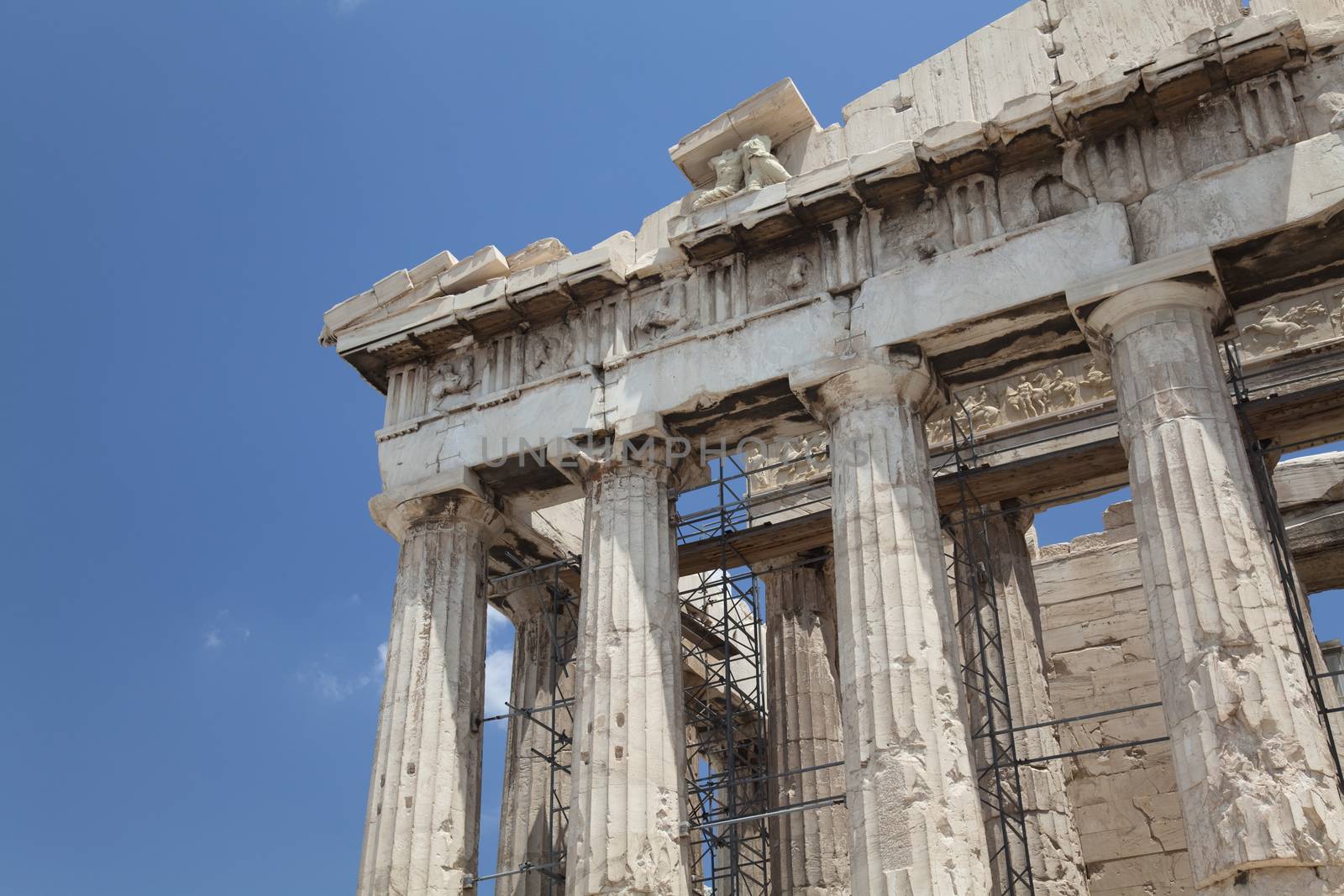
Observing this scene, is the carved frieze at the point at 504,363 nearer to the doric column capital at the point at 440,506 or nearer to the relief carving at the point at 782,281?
the doric column capital at the point at 440,506

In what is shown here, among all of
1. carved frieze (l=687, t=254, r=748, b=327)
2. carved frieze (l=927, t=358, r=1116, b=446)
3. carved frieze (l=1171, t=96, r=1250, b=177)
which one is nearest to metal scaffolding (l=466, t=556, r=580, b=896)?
carved frieze (l=687, t=254, r=748, b=327)

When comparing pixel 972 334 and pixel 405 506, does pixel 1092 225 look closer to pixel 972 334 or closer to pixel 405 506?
pixel 972 334

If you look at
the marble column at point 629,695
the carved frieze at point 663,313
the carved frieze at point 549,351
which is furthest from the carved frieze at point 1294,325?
the carved frieze at point 549,351

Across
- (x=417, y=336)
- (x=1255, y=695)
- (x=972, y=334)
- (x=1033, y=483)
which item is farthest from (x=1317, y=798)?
(x=417, y=336)

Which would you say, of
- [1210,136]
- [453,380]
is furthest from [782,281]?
A: [1210,136]

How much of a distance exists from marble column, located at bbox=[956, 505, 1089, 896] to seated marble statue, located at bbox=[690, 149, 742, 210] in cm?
429

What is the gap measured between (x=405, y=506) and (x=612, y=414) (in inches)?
97.7

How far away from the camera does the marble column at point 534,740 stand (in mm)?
15508

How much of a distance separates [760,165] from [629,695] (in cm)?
554

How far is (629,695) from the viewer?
41.5 ft

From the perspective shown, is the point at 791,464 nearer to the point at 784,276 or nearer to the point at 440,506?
the point at 784,276

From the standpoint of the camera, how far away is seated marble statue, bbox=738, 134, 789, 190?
563 inches

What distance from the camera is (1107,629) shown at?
1792cm

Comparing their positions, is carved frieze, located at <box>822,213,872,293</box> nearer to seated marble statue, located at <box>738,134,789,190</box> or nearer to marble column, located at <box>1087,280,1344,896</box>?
seated marble statue, located at <box>738,134,789,190</box>
